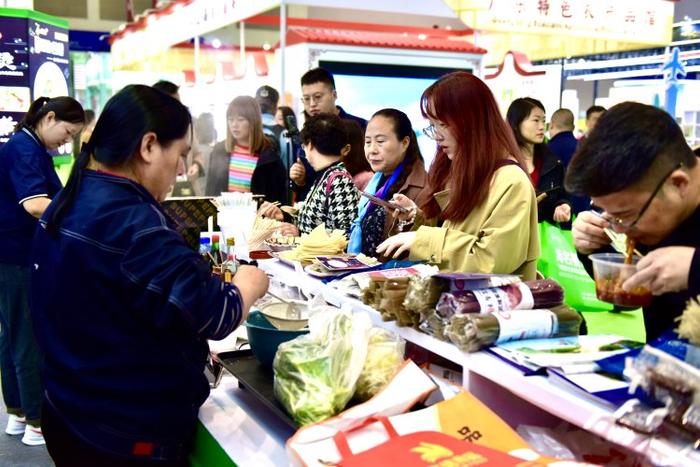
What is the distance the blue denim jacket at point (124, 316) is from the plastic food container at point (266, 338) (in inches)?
8.5

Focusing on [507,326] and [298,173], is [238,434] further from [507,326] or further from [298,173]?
[298,173]

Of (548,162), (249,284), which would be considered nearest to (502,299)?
(249,284)

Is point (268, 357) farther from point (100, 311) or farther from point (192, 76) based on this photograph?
point (192, 76)

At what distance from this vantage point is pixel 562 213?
4.59 meters

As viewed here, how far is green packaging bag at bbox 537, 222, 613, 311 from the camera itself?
159 inches

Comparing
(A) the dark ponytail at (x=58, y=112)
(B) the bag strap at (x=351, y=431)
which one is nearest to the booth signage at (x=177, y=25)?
(A) the dark ponytail at (x=58, y=112)

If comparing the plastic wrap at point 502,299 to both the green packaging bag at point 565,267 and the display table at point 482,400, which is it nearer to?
the display table at point 482,400

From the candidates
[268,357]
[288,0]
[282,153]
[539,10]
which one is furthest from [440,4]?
[268,357]

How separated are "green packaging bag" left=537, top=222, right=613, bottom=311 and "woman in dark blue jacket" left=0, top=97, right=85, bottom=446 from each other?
2819 millimetres

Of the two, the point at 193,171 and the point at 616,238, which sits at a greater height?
the point at 616,238

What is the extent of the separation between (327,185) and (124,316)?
1847 mm

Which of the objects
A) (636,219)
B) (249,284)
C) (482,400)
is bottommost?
(482,400)

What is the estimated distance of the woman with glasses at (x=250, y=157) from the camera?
4691 millimetres

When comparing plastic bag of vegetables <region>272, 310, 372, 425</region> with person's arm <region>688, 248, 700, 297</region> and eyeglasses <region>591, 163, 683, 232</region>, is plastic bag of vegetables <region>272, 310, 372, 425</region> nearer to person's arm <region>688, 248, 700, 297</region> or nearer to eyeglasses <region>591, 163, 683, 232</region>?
eyeglasses <region>591, 163, 683, 232</region>
